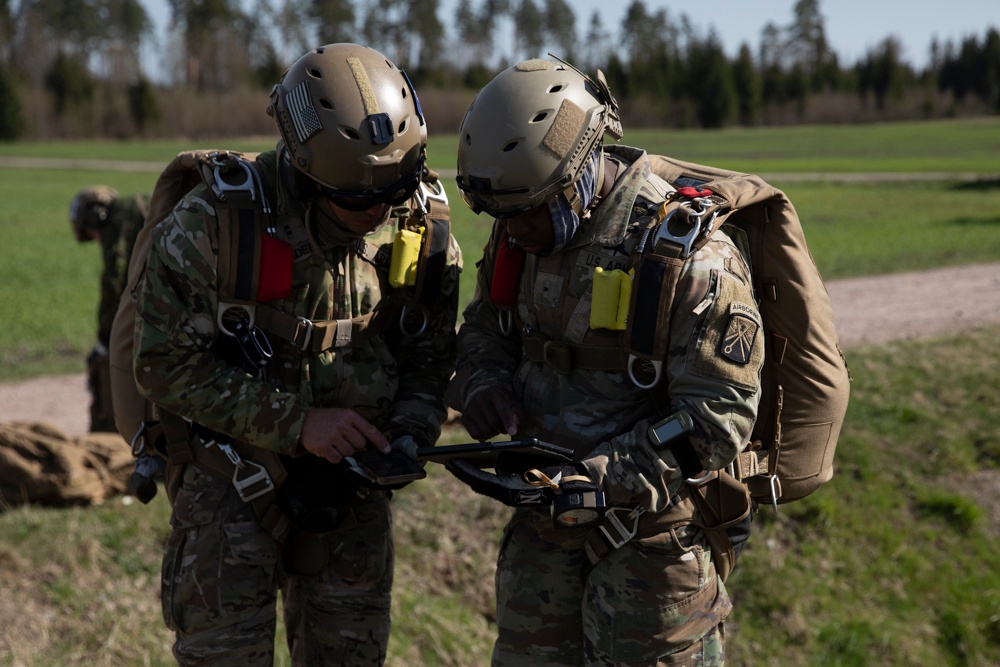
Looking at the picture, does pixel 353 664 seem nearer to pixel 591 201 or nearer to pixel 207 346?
pixel 207 346

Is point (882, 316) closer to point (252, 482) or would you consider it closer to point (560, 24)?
point (252, 482)

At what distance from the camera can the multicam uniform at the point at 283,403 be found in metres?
3.44

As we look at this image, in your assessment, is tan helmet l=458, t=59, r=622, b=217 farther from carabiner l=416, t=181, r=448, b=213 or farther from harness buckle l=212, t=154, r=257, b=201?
harness buckle l=212, t=154, r=257, b=201

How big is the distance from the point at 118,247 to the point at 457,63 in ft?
289

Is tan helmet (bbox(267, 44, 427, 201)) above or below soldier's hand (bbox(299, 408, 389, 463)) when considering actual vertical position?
above

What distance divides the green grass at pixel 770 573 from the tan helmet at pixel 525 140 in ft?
9.73

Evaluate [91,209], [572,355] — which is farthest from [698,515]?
[91,209]

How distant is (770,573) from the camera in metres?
6.08

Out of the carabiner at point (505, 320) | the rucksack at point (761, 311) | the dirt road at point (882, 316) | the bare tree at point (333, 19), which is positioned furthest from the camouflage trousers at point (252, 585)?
the bare tree at point (333, 19)

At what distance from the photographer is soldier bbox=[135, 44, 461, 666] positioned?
3408mm

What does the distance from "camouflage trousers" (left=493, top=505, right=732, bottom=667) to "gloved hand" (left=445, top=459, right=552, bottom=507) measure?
32cm

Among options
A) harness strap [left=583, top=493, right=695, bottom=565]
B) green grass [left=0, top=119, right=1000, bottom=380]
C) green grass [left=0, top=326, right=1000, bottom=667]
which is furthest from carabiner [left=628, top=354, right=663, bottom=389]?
green grass [left=0, top=119, right=1000, bottom=380]

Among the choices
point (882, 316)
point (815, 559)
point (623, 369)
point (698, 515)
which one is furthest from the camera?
point (882, 316)

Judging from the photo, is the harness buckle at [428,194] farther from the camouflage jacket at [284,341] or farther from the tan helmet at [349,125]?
the tan helmet at [349,125]
